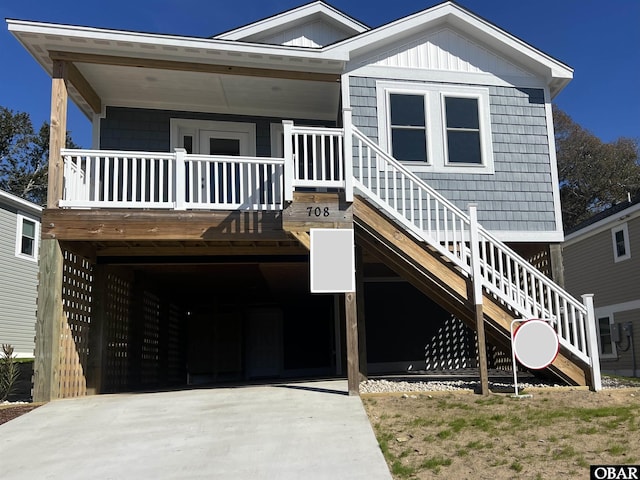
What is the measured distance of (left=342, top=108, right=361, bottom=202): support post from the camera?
750 centimetres

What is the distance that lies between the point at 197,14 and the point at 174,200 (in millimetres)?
17053

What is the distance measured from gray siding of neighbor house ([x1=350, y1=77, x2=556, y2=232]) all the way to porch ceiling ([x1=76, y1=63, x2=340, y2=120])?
1081 mm

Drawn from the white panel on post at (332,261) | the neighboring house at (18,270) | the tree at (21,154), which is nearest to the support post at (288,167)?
the white panel on post at (332,261)

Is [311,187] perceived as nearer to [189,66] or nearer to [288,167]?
[288,167]

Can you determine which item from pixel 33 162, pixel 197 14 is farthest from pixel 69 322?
pixel 33 162

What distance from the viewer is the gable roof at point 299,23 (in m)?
11.4

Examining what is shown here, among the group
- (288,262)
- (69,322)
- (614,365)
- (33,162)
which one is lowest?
(614,365)

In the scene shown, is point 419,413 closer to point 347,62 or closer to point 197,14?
point 347,62

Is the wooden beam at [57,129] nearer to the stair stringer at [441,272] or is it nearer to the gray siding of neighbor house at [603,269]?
the stair stringer at [441,272]

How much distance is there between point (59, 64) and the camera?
8.55 m

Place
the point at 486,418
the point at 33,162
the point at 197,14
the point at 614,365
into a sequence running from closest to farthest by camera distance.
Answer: the point at 486,418 < the point at 614,365 < the point at 197,14 < the point at 33,162

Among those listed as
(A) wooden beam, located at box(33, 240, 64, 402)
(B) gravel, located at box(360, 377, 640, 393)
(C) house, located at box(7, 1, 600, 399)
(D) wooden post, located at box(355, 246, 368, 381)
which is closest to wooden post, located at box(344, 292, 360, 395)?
(C) house, located at box(7, 1, 600, 399)

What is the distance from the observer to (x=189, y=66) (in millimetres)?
9062

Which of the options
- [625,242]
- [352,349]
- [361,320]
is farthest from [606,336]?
[352,349]
